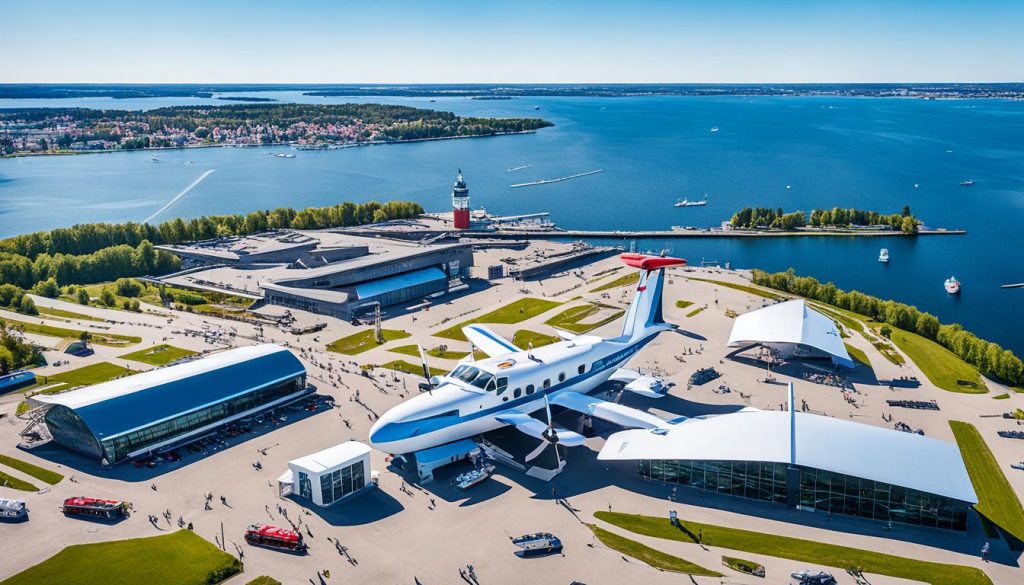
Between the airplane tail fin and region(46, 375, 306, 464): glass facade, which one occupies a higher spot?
the airplane tail fin

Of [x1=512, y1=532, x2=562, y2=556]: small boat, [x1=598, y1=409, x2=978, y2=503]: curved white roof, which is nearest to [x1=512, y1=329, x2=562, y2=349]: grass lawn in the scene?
[x1=598, y1=409, x2=978, y2=503]: curved white roof

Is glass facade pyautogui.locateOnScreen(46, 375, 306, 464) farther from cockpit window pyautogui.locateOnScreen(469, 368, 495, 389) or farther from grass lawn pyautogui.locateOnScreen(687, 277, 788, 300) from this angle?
grass lawn pyautogui.locateOnScreen(687, 277, 788, 300)

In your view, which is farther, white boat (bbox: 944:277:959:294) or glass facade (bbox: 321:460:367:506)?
Answer: white boat (bbox: 944:277:959:294)

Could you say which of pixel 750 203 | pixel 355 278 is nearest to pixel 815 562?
pixel 355 278

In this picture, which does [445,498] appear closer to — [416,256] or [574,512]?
[574,512]

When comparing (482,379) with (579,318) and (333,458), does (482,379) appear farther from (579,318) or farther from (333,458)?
(579,318)


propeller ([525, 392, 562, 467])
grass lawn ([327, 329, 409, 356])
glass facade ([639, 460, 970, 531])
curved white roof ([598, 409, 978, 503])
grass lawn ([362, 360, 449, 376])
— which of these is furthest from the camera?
grass lawn ([327, 329, 409, 356])
